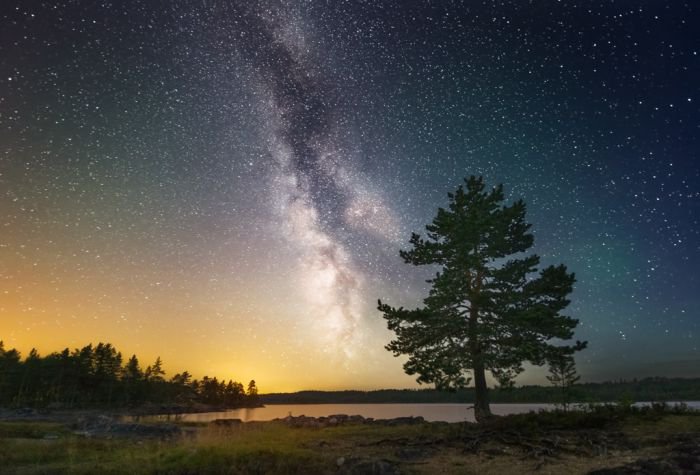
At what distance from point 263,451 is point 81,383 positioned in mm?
103481

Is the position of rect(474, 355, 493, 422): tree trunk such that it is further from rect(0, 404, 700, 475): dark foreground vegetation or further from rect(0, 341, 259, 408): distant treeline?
rect(0, 341, 259, 408): distant treeline

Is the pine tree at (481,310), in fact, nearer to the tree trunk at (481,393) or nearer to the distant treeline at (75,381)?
the tree trunk at (481,393)

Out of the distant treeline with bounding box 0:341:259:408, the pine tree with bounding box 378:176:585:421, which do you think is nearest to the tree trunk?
the pine tree with bounding box 378:176:585:421

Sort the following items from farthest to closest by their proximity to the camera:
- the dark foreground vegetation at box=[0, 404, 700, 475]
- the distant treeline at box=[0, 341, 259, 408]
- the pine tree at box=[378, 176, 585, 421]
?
the distant treeline at box=[0, 341, 259, 408] < the pine tree at box=[378, 176, 585, 421] < the dark foreground vegetation at box=[0, 404, 700, 475]

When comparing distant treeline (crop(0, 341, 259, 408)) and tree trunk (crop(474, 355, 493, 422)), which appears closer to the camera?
tree trunk (crop(474, 355, 493, 422))

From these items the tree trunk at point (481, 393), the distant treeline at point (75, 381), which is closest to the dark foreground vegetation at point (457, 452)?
the tree trunk at point (481, 393)

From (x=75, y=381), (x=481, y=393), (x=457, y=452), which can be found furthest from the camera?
(x=75, y=381)

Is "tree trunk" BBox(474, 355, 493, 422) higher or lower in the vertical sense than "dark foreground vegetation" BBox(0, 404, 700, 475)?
higher

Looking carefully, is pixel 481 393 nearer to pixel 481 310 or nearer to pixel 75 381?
pixel 481 310

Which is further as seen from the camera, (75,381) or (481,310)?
(75,381)

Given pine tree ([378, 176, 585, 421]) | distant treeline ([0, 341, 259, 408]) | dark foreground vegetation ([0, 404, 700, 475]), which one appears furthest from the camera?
distant treeline ([0, 341, 259, 408])

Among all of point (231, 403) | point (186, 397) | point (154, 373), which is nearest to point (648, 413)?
point (154, 373)

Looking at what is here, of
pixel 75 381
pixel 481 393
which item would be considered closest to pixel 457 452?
pixel 481 393

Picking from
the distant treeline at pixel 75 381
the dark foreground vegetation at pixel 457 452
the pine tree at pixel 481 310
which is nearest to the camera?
the dark foreground vegetation at pixel 457 452
